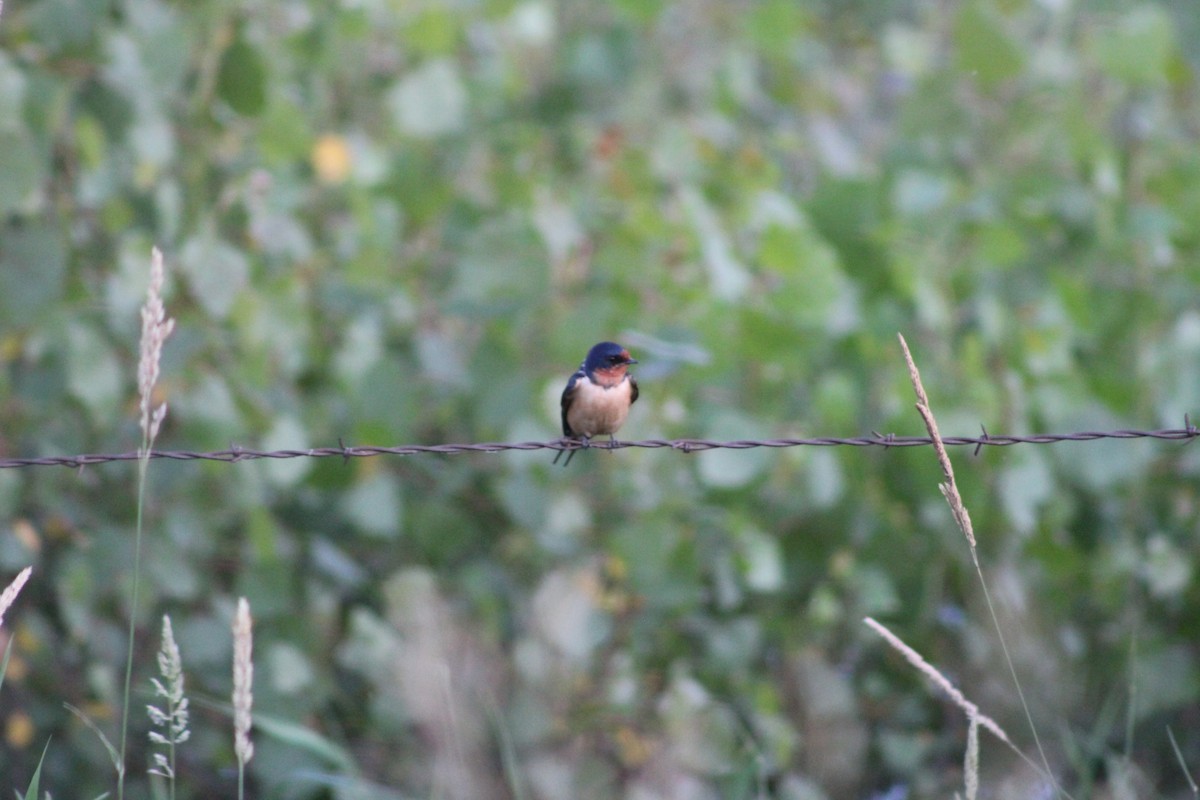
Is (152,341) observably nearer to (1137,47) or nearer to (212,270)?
(212,270)

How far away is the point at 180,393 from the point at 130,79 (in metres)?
1.00

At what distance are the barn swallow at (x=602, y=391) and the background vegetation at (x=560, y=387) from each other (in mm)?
300

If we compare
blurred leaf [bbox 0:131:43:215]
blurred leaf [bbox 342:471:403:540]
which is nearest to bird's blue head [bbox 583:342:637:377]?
blurred leaf [bbox 342:471:403:540]

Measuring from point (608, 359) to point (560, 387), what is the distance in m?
0.73

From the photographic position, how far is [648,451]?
5.32 metres

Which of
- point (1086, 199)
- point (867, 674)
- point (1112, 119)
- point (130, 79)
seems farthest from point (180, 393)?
point (1112, 119)

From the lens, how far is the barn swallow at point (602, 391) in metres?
4.48

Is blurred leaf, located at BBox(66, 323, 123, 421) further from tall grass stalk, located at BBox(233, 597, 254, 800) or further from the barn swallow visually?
tall grass stalk, located at BBox(233, 597, 254, 800)

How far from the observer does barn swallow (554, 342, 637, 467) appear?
14.7 ft

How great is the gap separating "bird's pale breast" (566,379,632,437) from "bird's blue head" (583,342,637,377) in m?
0.04

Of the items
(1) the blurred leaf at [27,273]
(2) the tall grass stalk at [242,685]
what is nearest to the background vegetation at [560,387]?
(1) the blurred leaf at [27,273]

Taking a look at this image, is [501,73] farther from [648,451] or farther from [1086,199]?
[1086,199]

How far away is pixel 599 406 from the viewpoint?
4.50 meters

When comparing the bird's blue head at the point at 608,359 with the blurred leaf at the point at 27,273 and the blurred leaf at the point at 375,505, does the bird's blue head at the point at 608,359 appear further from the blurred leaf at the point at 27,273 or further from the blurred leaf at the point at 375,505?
the blurred leaf at the point at 27,273
